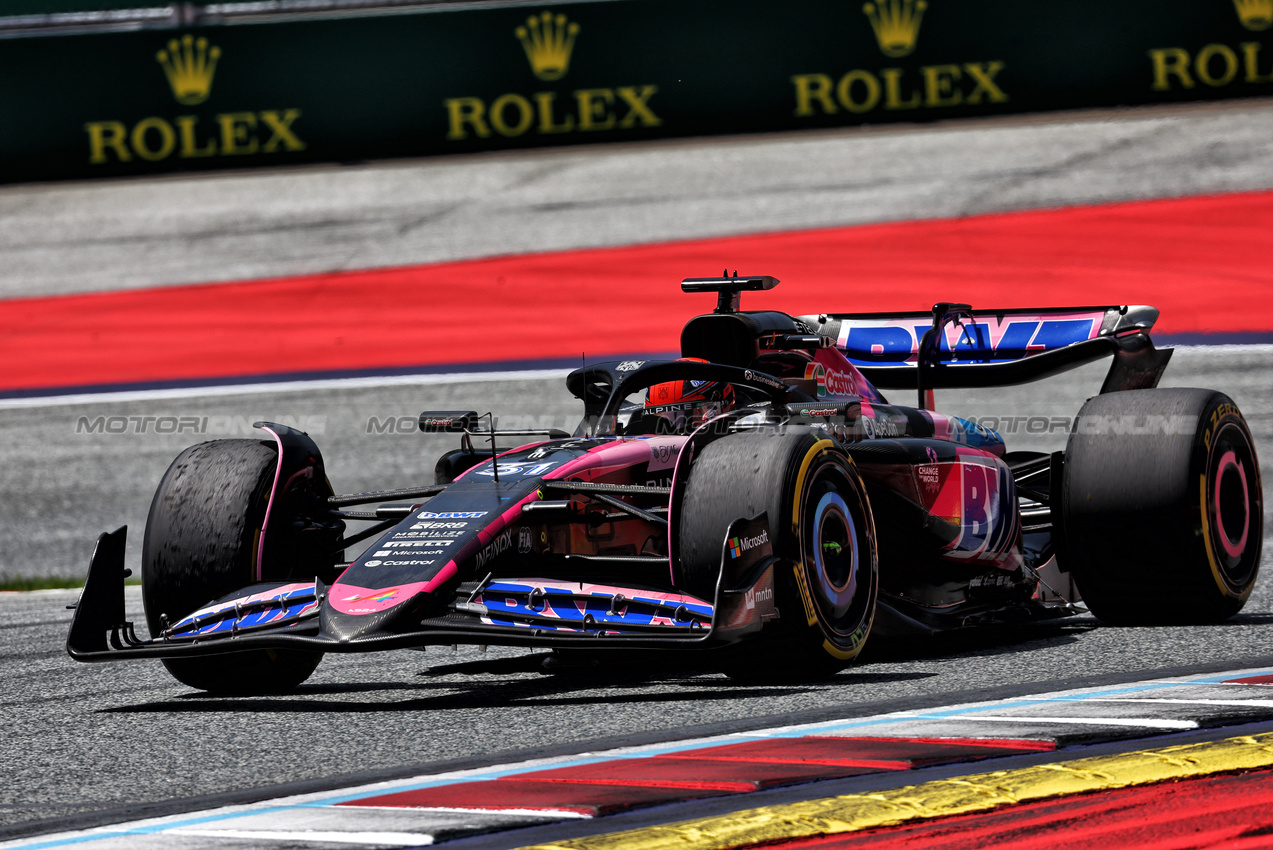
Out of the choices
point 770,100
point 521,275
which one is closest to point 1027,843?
point 521,275

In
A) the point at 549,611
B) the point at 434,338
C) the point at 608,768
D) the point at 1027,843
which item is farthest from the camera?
the point at 434,338

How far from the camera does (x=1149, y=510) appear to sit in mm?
7520

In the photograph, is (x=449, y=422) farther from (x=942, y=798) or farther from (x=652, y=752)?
(x=942, y=798)

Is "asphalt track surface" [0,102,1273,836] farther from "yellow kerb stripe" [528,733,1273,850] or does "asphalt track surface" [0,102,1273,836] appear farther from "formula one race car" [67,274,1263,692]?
"yellow kerb stripe" [528,733,1273,850]

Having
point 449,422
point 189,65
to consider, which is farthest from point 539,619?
point 189,65

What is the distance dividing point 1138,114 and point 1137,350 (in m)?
15.8

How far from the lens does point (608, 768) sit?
15.2ft

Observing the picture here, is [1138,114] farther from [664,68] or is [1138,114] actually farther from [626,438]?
[626,438]

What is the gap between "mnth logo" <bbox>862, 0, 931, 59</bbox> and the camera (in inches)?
896

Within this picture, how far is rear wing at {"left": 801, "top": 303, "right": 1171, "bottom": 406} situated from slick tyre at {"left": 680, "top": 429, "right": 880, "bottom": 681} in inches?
96.6

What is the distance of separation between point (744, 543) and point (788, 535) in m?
0.18

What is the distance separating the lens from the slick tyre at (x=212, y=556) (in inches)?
258

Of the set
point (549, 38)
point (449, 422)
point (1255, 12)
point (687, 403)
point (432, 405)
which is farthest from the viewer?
point (549, 38)

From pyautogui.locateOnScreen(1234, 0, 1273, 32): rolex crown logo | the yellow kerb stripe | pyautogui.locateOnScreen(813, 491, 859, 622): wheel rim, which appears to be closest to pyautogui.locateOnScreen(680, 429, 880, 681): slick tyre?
pyautogui.locateOnScreen(813, 491, 859, 622): wheel rim
